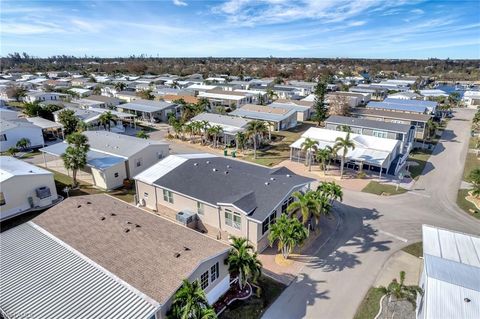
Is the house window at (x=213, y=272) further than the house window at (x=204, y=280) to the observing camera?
Yes

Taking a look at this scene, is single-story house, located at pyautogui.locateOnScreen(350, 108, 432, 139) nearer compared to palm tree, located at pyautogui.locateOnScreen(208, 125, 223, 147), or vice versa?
palm tree, located at pyautogui.locateOnScreen(208, 125, 223, 147)

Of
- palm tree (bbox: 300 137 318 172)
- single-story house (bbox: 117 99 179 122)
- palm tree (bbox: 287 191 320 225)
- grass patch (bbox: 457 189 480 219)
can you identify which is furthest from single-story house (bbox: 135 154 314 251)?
single-story house (bbox: 117 99 179 122)

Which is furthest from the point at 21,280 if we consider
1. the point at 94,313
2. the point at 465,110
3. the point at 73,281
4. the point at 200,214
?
the point at 465,110

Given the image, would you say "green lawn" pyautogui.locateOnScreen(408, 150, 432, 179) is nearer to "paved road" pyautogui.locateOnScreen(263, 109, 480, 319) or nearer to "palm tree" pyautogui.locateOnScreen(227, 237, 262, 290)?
"paved road" pyautogui.locateOnScreen(263, 109, 480, 319)

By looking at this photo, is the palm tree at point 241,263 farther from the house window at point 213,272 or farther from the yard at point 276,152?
the yard at point 276,152

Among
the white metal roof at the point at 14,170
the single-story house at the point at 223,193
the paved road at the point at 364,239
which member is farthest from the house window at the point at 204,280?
the white metal roof at the point at 14,170

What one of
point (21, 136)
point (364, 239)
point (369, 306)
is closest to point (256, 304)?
point (369, 306)
